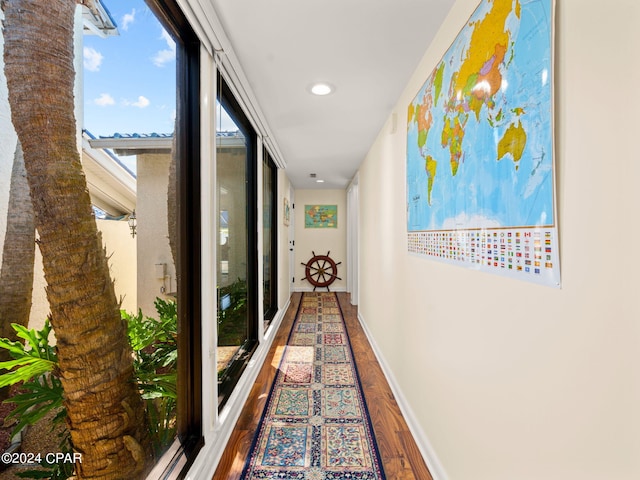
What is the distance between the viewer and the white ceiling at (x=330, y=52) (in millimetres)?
1408

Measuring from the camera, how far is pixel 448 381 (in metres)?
1.43

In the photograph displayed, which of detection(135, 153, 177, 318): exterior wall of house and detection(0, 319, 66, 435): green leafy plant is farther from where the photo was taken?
detection(135, 153, 177, 318): exterior wall of house

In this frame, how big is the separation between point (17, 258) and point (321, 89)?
1.96 m

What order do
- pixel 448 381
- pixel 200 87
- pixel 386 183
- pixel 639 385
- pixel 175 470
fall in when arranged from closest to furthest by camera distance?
pixel 639 385 < pixel 175 470 < pixel 448 381 < pixel 200 87 < pixel 386 183

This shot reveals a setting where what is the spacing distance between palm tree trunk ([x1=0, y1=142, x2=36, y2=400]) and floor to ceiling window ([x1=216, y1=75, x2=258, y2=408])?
118 cm

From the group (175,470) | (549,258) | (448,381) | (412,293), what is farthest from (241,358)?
(549,258)

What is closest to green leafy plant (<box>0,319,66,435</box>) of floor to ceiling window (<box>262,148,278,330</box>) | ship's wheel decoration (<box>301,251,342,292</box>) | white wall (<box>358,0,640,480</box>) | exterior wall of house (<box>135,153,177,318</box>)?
exterior wall of house (<box>135,153,177,318</box>)

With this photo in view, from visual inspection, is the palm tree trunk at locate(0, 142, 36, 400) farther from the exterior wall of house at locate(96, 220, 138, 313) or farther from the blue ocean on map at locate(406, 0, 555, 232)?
the blue ocean on map at locate(406, 0, 555, 232)

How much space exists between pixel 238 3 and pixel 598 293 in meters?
1.67

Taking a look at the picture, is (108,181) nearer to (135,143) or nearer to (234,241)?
(135,143)

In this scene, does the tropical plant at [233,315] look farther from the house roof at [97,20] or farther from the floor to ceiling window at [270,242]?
the house roof at [97,20]

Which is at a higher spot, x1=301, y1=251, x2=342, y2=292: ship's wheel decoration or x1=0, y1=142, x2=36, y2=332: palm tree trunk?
x1=0, y1=142, x2=36, y2=332: palm tree trunk

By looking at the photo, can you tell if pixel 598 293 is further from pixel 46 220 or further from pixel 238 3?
pixel 238 3

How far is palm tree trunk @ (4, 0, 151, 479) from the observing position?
706mm
